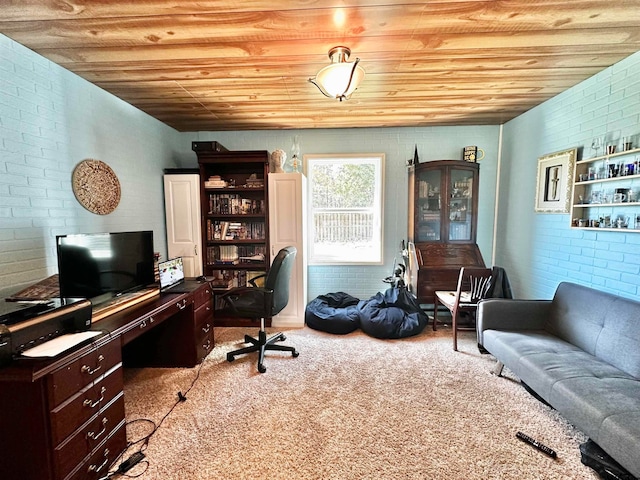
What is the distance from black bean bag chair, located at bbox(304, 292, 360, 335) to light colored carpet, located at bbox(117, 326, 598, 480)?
485 mm

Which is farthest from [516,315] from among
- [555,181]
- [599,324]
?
[555,181]

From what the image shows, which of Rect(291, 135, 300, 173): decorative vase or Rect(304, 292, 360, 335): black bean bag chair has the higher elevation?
Rect(291, 135, 300, 173): decorative vase

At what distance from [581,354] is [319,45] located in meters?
2.74

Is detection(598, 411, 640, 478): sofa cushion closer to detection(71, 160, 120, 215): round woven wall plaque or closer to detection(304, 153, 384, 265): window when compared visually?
detection(304, 153, 384, 265): window

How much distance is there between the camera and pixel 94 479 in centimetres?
134

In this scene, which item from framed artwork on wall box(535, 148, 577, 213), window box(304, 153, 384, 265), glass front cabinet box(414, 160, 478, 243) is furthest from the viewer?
window box(304, 153, 384, 265)

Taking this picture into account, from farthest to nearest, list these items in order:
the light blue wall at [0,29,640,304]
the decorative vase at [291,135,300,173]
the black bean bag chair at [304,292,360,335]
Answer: the decorative vase at [291,135,300,173], the black bean bag chair at [304,292,360,335], the light blue wall at [0,29,640,304]

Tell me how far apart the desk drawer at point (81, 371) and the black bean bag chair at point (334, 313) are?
199 cm

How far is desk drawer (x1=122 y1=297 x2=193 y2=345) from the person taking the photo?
1637 mm

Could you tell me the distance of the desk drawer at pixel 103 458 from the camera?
50.4 inches

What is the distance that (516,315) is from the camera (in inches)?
91.1

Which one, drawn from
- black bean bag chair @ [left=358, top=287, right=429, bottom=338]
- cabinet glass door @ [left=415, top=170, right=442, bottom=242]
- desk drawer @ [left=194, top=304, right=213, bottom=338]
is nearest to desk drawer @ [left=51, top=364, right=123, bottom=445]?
desk drawer @ [left=194, top=304, right=213, bottom=338]

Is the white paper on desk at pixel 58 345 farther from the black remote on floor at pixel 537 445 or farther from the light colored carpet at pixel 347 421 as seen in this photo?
the black remote on floor at pixel 537 445

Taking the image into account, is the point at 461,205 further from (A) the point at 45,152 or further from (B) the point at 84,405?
(A) the point at 45,152
